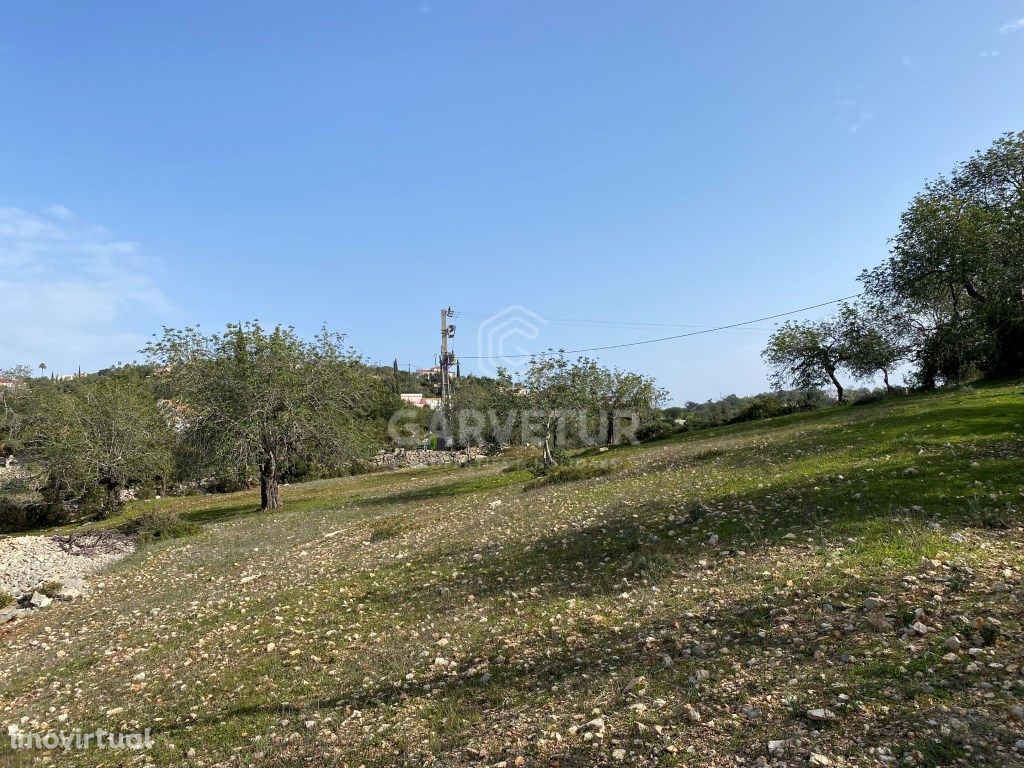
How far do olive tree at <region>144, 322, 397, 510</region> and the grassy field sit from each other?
762 inches

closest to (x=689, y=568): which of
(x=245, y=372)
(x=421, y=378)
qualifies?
(x=245, y=372)

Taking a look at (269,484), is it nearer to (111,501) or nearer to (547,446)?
(547,446)

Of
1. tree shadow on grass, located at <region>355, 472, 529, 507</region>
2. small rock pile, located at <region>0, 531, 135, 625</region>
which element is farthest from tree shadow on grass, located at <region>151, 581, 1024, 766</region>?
tree shadow on grass, located at <region>355, 472, 529, 507</region>

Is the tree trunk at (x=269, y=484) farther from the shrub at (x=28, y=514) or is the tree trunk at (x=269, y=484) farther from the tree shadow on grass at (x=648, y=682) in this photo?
the tree shadow on grass at (x=648, y=682)

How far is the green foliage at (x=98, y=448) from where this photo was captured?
170ft

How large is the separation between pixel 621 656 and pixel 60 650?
1394cm

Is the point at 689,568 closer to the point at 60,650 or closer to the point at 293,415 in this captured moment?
the point at 60,650

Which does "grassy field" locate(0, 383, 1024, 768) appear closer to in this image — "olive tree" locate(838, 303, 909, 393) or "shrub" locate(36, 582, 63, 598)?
"shrub" locate(36, 582, 63, 598)

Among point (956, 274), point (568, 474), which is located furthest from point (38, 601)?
point (956, 274)

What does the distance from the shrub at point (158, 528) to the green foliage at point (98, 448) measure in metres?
15.0

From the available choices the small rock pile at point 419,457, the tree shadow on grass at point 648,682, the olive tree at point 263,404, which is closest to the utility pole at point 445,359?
the small rock pile at point 419,457

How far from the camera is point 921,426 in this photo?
26.2 meters

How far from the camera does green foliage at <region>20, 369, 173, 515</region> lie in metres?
51.8

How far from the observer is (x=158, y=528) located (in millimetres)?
34281
